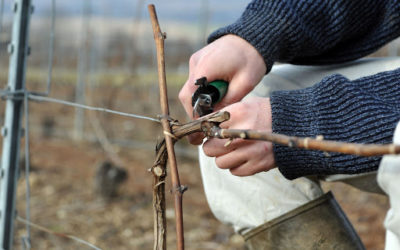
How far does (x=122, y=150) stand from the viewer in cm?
572

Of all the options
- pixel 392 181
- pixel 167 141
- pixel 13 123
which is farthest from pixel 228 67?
pixel 13 123

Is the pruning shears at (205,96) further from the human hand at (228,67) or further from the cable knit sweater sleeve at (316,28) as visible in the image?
the cable knit sweater sleeve at (316,28)

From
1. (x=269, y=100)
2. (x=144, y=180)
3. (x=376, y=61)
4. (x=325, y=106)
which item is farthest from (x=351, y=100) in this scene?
(x=144, y=180)

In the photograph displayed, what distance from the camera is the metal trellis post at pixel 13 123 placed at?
5.06 feet

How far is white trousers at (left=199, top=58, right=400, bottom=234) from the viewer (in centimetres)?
137

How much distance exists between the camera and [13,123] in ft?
5.07

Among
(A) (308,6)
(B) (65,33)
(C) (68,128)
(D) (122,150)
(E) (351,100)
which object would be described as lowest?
(E) (351,100)

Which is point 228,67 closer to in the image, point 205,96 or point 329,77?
point 205,96

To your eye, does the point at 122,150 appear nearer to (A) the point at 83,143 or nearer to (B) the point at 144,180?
(A) the point at 83,143

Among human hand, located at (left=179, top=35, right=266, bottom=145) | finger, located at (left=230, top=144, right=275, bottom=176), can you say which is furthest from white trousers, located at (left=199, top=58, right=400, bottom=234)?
finger, located at (left=230, top=144, right=275, bottom=176)

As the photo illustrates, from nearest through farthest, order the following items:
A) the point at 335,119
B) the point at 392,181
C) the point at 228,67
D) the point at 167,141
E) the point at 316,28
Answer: the point at 392,181 < the point at 167,141 < the point at 335,119 < the point at 228,67 < the point at 316,28

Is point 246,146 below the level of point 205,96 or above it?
below

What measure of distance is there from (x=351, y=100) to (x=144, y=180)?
331 centimetres

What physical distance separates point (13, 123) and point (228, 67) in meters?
0.72
